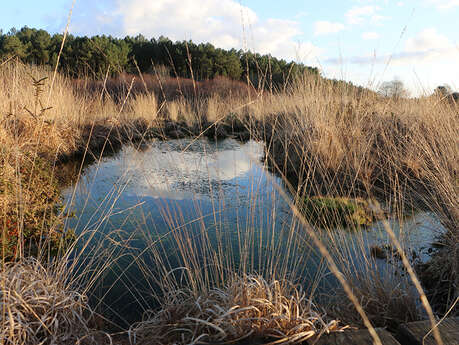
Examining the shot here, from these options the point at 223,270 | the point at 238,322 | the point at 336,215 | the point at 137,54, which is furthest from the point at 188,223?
the point at 137,54

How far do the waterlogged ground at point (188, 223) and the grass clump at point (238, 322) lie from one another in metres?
0.15

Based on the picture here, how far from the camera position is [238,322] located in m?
1.29

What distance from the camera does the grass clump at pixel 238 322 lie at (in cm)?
123

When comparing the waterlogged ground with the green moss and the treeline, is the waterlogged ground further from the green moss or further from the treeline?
the treeline

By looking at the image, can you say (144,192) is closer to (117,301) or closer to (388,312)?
(117,301)

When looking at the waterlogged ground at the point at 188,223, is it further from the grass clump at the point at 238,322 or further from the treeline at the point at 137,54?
the treeline at the point at 137,54

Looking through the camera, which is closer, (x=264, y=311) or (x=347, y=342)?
(x=347, y=342)

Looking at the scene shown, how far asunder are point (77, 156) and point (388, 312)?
5.41 m

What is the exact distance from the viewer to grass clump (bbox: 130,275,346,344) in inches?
48.2

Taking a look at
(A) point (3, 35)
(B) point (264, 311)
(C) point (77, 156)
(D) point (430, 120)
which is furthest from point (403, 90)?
(A) point (3, 35)

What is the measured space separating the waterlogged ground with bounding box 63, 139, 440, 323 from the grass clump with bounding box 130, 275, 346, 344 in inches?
6.0

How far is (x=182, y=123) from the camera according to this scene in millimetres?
8852

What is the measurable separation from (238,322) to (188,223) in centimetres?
77

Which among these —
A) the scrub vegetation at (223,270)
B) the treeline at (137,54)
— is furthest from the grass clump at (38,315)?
the treeline at (137,54)
